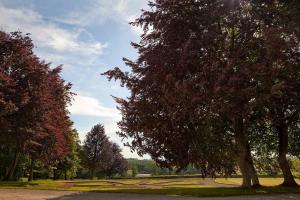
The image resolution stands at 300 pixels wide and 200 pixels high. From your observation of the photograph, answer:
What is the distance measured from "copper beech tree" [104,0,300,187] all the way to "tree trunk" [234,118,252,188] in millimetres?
164

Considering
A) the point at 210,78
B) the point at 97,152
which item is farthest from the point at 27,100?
the point at 97,152

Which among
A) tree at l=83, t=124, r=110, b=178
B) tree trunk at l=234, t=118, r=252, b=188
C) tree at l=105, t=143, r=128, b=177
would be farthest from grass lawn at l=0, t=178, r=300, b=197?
tree at l=105, t=143, r=128, b=177

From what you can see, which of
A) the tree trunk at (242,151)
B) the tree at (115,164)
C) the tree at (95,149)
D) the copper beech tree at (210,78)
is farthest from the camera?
the tree at (115,164)

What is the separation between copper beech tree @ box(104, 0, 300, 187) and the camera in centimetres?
2497

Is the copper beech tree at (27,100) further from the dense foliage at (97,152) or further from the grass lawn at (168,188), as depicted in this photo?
the dense foliage at (97,152)

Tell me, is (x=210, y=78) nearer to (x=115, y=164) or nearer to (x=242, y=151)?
(x=242, y=151)

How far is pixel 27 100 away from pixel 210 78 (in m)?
19.6

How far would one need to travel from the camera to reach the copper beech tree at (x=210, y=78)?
24969 mm

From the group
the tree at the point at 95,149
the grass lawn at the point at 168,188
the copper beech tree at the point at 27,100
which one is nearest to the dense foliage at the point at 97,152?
the tree at the point at 95,149

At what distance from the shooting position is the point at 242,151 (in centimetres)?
3212

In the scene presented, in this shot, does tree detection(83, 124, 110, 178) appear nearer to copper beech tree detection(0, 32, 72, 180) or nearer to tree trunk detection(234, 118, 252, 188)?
copper beech tree detection(0, 32, 72, 180)

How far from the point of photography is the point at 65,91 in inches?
1906

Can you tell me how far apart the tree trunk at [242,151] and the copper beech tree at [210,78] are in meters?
0.16

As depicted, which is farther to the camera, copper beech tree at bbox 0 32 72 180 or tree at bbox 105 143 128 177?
tree at bbox 105 143 128 177
